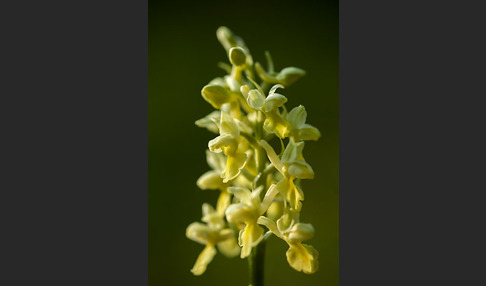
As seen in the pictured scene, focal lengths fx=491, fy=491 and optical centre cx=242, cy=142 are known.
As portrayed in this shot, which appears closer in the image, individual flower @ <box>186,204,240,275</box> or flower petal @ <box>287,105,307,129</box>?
flower petal @ <box>287,105,307,129</box>

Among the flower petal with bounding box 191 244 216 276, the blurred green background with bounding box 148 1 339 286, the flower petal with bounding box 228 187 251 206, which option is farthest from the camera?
the blurred green background with bounding box 148 1 339 286

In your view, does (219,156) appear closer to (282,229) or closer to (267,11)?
(282,229)

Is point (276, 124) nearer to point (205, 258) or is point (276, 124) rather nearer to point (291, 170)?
point (291, 170)

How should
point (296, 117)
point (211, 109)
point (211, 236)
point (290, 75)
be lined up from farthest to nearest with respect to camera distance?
point (211, 109) < point (211, 236) < point (290, 75) < point (296, 117)

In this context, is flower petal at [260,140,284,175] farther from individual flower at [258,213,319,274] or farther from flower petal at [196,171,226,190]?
flower petal at [196,171,226,190]

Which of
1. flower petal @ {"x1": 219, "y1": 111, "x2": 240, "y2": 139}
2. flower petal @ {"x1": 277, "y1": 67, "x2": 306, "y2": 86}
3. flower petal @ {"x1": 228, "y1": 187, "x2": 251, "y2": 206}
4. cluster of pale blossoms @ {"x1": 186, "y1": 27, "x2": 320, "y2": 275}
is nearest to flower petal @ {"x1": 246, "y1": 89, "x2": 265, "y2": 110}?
cluster of pale blossoms @ {"x1": 186, "y1": 27, "x2": 320, "y2": 275}

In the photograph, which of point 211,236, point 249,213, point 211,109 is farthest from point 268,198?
point 211,109
